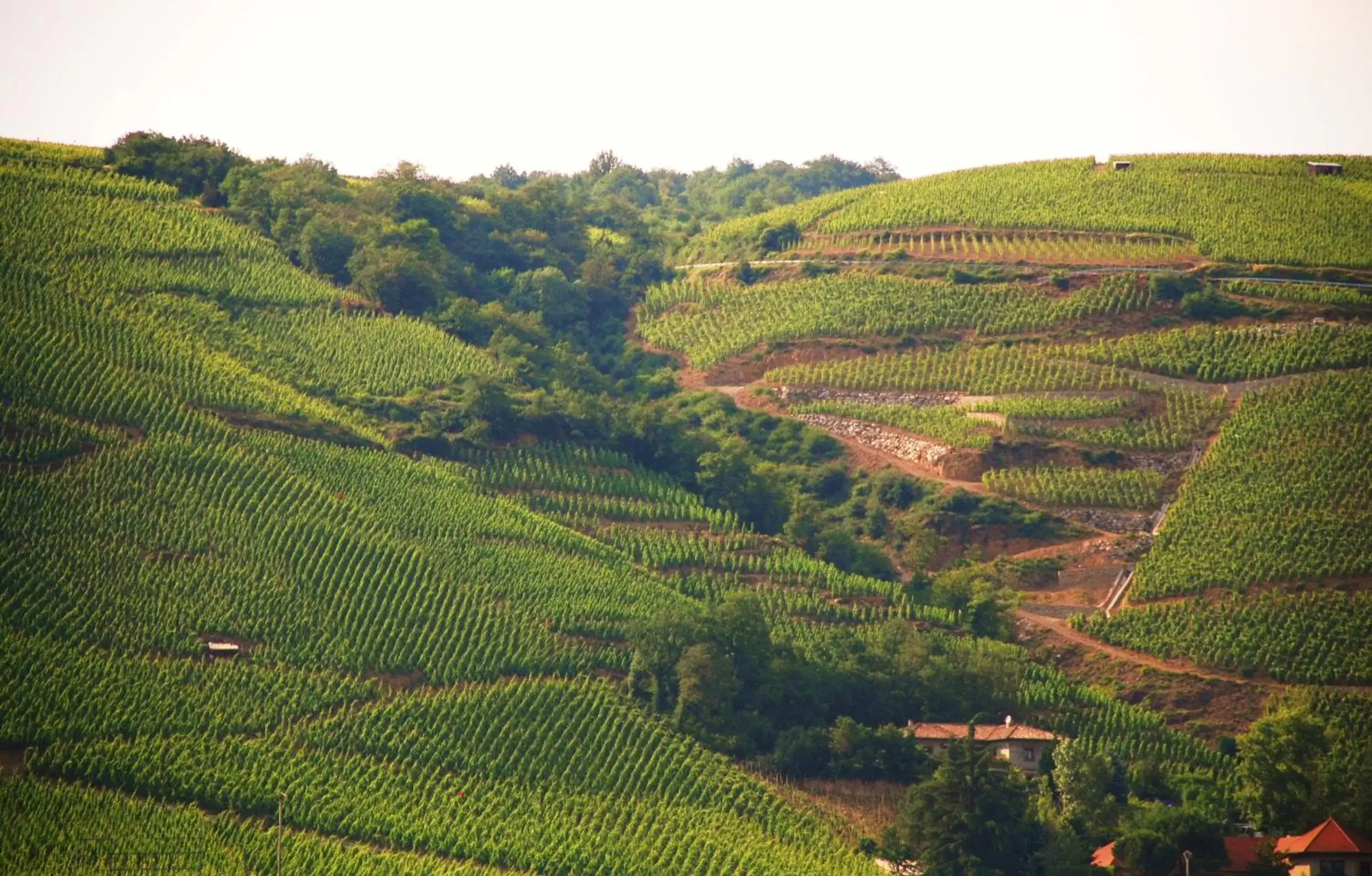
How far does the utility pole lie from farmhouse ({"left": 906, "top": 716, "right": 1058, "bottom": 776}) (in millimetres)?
7494

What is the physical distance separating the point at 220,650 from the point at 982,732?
20.2 m

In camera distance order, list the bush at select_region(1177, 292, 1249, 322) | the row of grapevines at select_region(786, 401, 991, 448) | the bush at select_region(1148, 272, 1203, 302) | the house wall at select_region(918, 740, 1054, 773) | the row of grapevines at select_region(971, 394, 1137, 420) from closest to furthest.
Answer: the house wall at select_region(918, 740, 1054, 773), the row of grapevines at select_region(971, 394, 1137, 420), the row of grapevines at select_region(786, 401, 991, 448), the bush at select_region(1177, 292, 1249, 322), the bush at select_region(1148, 272, 1203, 302)

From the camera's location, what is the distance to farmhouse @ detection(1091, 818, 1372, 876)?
5262 cm

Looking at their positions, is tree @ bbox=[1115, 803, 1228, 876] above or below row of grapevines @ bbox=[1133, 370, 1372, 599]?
below

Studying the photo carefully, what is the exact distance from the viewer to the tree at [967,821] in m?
52.2

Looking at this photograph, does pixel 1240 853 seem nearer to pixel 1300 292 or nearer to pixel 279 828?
pixel 279 828

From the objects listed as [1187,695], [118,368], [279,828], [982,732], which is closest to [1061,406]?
[1187,695]

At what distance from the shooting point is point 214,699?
179ft

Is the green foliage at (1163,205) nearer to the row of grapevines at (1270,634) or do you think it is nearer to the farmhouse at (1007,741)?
the row of grapevines at (1270,634)

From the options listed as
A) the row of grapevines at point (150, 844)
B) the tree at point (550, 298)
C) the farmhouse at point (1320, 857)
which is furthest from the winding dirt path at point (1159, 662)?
the tree at point (550, 298)

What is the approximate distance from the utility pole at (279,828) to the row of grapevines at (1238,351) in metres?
26.8

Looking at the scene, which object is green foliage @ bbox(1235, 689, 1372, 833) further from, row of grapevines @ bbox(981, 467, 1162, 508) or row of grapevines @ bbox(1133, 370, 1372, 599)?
row of grapevines @ bbox(981, 467, 1162, 508)

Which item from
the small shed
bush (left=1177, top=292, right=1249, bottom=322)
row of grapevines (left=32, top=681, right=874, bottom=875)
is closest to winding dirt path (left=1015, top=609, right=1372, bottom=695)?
row of grapevines (left=32, top=681, right=874, bottom=875)

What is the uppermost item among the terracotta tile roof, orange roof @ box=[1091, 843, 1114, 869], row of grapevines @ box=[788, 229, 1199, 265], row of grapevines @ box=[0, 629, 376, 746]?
row of grapevines @ box=[788, 229, 1199, 265]
